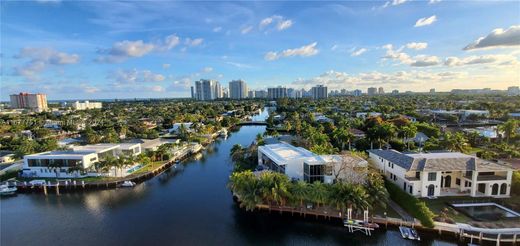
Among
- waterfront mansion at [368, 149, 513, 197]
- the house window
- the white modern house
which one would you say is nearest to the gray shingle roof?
waterfront mansion at [368, 149, 513, 197]

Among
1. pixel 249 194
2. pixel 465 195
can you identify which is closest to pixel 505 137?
pixel 465 195

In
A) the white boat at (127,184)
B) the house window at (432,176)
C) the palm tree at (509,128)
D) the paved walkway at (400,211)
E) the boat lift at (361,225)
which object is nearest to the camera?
the boat lift at (361,225)

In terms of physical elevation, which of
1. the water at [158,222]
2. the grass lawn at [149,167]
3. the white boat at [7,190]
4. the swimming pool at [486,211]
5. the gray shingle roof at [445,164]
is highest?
the gray shingle roof at [445,164]

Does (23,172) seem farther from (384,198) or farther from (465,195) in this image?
(465,195)

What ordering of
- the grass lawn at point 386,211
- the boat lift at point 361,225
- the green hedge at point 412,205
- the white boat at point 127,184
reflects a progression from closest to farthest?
the green hedge at point 412,205
the boat lift at point 361,225
the grass lawn at point 386,211
the white boat at point 127,184

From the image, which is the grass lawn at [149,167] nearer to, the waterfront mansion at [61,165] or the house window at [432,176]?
the waterfront mansion at [61,165]

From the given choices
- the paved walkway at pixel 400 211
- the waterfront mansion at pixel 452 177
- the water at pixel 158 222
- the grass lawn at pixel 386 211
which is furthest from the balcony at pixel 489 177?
the water at pixel 158 222

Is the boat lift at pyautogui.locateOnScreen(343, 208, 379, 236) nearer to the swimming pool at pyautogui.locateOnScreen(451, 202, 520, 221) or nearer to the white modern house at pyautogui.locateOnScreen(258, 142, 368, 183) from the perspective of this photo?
the white modern house at pyautogui.locateOnScreen(258, 142, 368, 183)
